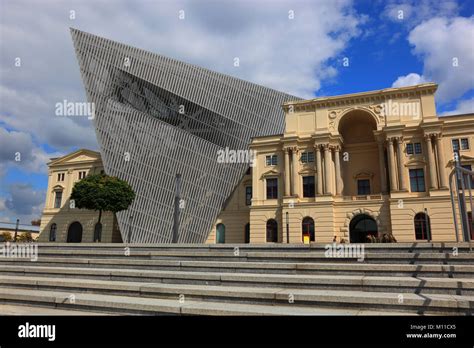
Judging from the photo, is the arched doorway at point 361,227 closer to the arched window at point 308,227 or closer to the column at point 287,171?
the arched window at point 308,227

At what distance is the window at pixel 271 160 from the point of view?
4400 cm

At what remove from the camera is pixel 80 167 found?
57.8 metres

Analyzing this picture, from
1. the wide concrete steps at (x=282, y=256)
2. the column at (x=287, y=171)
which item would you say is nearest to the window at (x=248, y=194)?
the column at (x=287, y=171)

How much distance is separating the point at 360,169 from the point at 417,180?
6.75 meters

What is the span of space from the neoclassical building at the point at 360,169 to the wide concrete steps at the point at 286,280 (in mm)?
26896

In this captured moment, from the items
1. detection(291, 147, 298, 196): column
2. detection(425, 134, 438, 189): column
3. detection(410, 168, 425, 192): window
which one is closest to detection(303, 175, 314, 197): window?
detection(291, 147, 298, 196): column

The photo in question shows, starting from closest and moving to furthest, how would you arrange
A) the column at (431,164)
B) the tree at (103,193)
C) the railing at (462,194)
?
the railing at (462,194) → the column at (431,164) → the tree at (103,193)

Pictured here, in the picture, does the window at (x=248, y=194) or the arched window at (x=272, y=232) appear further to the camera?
the window at (x=248, y=194)

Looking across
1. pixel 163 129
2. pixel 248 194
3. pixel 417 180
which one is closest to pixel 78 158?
pixel 163 129

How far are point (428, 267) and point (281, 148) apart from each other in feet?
114

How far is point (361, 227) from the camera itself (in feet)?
128
